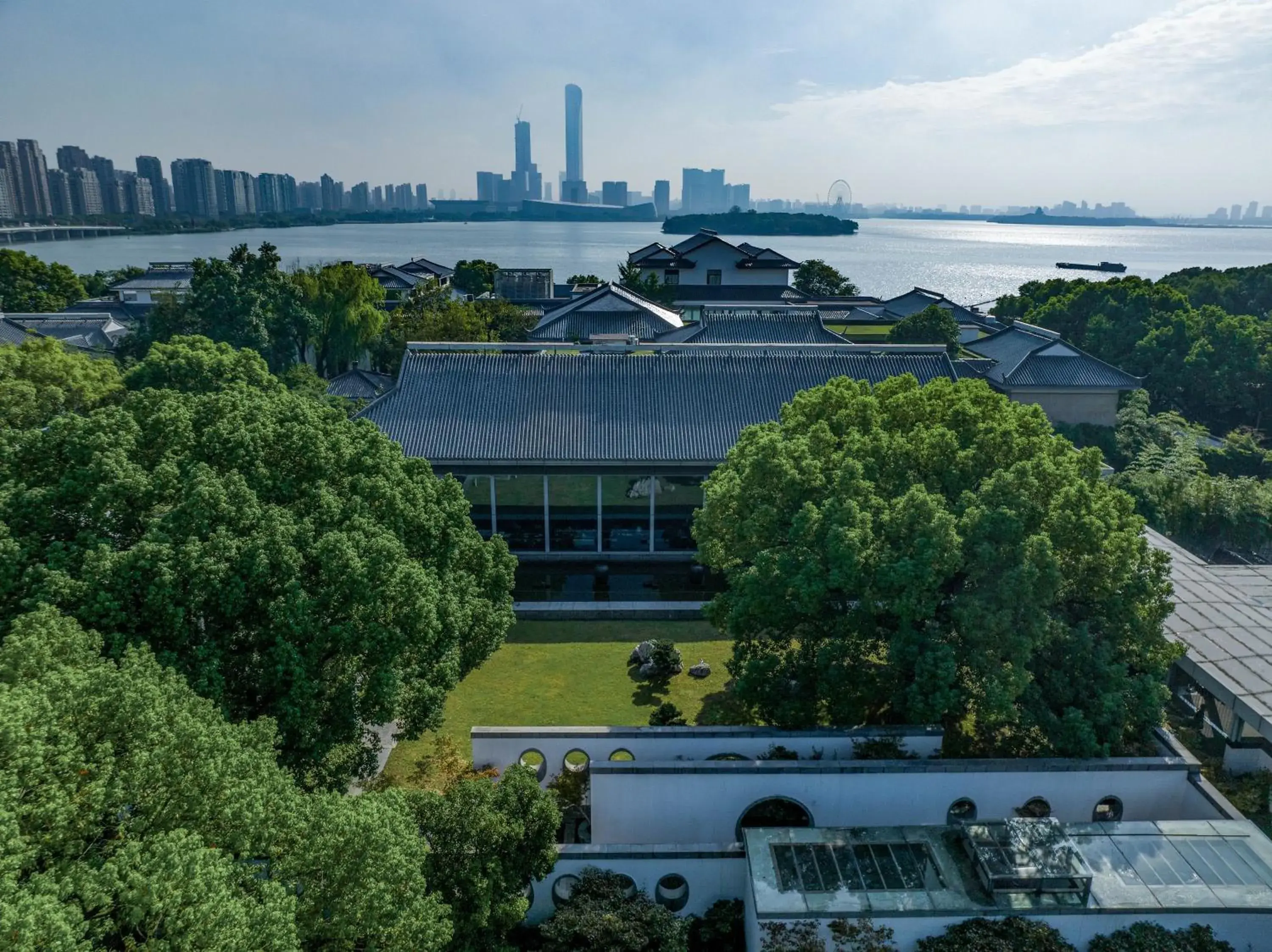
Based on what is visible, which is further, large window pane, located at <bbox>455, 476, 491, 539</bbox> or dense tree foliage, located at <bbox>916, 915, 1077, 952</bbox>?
large window pane, located at <bbox>455, 476, 491, 539</bbox>

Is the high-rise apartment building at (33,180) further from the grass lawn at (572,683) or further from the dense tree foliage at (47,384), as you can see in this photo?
the grass lawn at (572,683)

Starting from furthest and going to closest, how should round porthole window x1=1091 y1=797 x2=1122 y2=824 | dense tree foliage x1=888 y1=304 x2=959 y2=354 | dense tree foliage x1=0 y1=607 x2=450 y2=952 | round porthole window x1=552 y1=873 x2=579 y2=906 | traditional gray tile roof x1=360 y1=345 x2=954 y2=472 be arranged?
dense tree foliage x1=888 y1=304 x2=959 y2=354 → traditional gray tile roof x1=360 y1=345 x2=954 y2=472 → round porthole window x1=1091 y1=797 x2=1122 y2=824 → round porthole window x1=552 y1=873 x2=579 y2=906 → dense tree foliage x1=0 y1=607 x2=450 y2=952

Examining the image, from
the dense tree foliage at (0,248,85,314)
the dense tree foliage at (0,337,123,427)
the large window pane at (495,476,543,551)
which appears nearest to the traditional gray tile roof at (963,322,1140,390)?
the large window pane at (495,476,543,551)

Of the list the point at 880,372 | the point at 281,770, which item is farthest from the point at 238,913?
the point at 880,372

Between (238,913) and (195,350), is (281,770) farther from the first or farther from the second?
(195,350)

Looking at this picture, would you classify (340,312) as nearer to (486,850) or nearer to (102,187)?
(486,850)

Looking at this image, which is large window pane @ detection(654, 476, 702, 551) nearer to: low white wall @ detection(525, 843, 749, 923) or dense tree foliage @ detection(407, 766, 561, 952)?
low white wall @ detection(525, 843, 749, 923)
